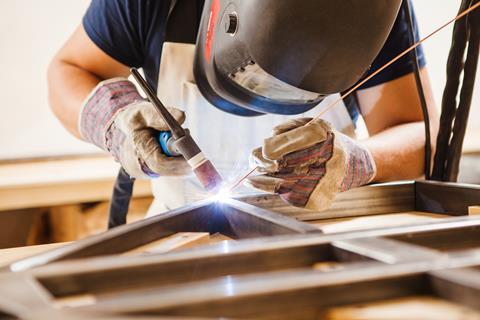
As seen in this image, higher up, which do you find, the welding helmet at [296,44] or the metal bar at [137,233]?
the welding helmet at [296,44]

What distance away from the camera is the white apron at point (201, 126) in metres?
1.45

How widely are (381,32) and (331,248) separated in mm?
379

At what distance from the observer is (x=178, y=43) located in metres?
1.44

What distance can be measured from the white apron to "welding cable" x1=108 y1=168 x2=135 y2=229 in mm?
129

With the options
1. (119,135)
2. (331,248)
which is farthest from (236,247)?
(119,135)

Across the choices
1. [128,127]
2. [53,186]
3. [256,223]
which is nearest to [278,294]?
[256,223]

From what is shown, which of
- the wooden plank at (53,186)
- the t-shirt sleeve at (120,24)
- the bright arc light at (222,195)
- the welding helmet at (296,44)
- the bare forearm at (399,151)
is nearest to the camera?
the welding helmet at (296,44)

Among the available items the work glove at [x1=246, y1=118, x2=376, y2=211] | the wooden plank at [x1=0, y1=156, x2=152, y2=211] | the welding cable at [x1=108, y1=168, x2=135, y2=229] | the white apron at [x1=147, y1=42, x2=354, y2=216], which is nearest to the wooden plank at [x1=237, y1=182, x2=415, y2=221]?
the work glove at [x1=246, y1=118, x2=376, y2=211]

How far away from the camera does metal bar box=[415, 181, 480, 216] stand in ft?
3.05

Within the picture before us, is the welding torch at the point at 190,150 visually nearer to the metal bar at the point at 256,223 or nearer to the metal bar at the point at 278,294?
the metal bar at the point at 256,223

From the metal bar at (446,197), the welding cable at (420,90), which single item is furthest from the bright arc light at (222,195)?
the welding cable at (420,90)

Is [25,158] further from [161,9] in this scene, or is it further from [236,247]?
[236,247]

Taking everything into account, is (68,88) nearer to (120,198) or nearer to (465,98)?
(120,198)

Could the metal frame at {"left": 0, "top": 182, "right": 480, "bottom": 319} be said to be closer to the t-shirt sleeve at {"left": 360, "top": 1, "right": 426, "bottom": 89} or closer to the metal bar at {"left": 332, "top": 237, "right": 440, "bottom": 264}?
the metal bar at {"left": 332, "top": 237, "right": 440, "bottom": 264}
